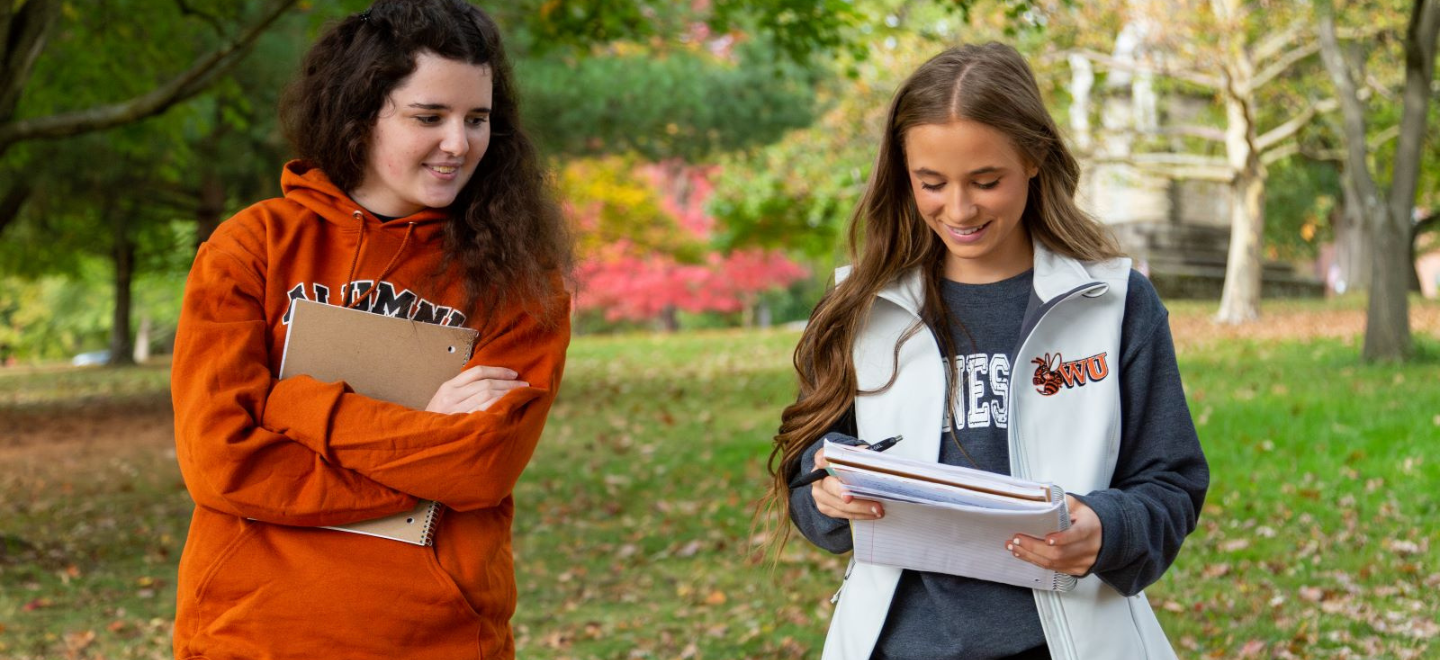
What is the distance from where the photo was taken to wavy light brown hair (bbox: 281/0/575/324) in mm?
2566

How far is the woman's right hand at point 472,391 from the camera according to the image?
2455 mm

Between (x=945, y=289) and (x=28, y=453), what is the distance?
39.0 feet

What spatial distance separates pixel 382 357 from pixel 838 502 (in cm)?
93

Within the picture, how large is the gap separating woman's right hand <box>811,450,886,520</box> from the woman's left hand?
0.75ft

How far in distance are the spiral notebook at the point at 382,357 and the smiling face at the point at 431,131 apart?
274 mm

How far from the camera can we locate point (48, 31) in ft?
24.5

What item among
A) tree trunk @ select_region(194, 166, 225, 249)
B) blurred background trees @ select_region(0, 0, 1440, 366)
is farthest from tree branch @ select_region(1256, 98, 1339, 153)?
tree trunk @ select_region(194, 166, 225, 249)

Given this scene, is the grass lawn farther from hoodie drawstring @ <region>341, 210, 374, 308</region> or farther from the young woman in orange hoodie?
hoodie drawstring @ <region>341, 210, 374, 308</region>

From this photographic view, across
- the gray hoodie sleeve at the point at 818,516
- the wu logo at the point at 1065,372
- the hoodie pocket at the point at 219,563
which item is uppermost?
the wu logo at the point at 1065,372

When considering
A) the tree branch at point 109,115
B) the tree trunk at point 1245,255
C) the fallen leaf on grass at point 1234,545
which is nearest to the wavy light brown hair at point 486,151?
the fallen leaf on grass at point 1234,545

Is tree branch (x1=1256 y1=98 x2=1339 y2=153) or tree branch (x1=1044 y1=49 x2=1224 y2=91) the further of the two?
tree branch (x1=1256 y1=98 x2=1339 y2=153)

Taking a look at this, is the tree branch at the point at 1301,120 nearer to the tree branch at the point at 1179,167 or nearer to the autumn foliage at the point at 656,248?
the tree branch at the point at 1179,167

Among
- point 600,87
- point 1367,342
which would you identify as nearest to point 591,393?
point 600,87

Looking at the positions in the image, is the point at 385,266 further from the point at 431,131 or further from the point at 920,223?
the point at 920,223
